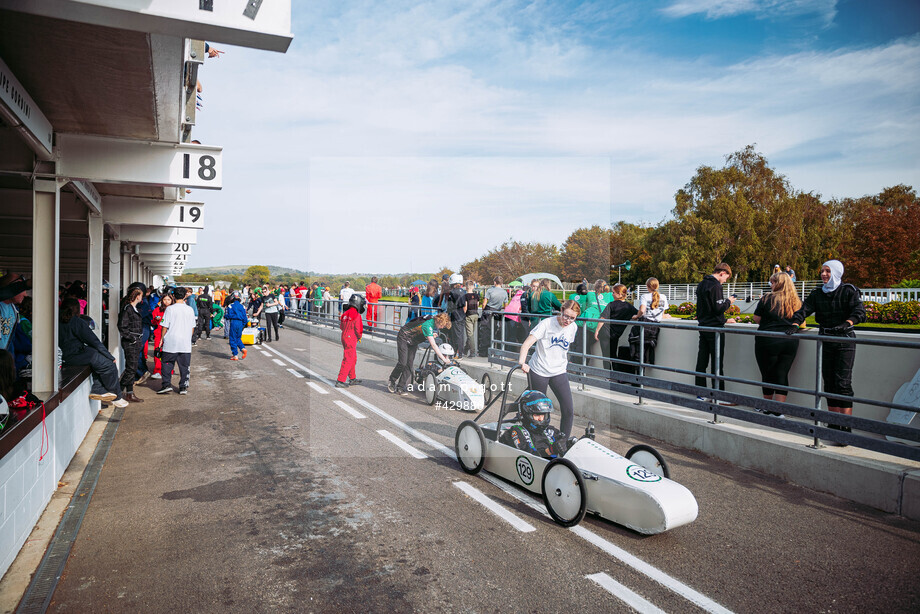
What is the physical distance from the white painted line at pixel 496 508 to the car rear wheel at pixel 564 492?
27 centimetres

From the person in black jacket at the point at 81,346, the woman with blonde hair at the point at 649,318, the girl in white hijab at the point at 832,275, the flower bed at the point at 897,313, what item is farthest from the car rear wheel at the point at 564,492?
the flower bed at the point at 897,313

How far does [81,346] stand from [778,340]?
9.81 meters

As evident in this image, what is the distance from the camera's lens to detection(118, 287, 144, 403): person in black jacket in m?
10.3

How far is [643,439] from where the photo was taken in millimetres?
8211

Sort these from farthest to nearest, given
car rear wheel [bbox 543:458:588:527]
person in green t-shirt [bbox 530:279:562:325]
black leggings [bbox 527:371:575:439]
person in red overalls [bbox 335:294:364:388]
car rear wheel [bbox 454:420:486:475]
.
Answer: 1. person in green t-shirt [bbox 530:279:562:325]
2. person in red overalls [bbox 335:294:364:388]
3. black leggings [bbox 527:371:575:439]
4. car rear wheel [bbox 454:420:486:475]
5. car rear wheel [bbox 543:458:588:527]

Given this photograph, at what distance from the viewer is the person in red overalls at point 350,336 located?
1212 cm

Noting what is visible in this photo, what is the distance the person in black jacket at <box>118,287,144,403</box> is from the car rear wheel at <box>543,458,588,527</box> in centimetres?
843

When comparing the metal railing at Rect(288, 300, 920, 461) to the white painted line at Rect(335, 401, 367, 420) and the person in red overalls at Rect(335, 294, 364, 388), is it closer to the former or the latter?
the person in red overalls at Rect(335, 294, 364, 388)

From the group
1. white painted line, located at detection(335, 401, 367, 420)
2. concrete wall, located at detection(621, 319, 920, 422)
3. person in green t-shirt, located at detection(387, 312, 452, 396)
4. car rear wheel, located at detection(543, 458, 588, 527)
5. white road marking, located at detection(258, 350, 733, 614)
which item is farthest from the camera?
person in green t-shirt, located at detection(387, 312, 452, 396)

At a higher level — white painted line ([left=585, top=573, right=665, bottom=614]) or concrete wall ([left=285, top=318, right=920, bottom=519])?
concrete wall ([left=285, top=318, right=920, bottom=519])

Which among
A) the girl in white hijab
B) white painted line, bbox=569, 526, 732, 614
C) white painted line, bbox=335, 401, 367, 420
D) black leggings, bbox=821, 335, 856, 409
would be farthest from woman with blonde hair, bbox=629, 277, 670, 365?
white painted line, bbox=569, 526, 732, 614

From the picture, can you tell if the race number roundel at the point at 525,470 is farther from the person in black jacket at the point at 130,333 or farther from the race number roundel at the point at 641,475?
the person in black jacket at the point at 130,333

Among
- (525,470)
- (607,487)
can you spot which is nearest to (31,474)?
(525,470)

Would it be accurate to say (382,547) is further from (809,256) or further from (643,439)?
(809,256)
